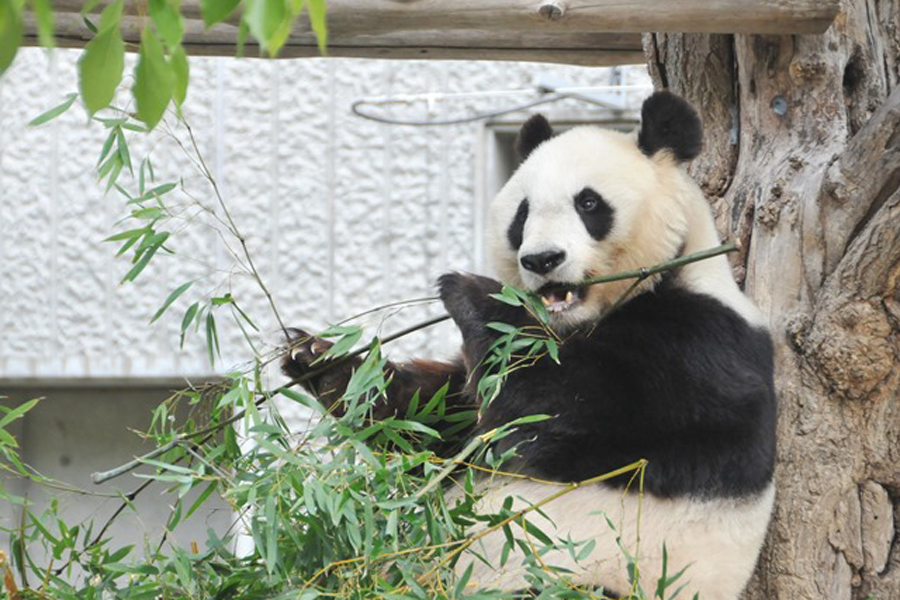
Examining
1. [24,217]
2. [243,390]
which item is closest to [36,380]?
[24,217]

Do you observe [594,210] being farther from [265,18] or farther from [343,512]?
[265,18]

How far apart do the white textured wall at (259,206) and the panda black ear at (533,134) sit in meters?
3.22

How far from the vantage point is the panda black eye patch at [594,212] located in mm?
2936

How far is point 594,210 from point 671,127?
0.32m

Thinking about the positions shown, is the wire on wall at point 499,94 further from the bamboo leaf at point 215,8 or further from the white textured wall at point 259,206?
the bamboo leaf at point 215,8

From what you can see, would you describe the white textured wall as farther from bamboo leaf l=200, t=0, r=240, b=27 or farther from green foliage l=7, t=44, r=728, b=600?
bamboo leaf l=200, t=0, r=240, b=27

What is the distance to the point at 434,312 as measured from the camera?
6.64 meters

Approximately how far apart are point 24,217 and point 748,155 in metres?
4.82

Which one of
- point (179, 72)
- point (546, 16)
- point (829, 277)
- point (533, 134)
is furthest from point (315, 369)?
point (179, 72)

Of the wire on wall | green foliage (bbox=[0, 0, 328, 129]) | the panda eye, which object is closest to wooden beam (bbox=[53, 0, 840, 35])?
the panda eye

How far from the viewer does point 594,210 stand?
2953 mm

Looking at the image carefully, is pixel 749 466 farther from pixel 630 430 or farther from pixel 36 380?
pixel 36 380

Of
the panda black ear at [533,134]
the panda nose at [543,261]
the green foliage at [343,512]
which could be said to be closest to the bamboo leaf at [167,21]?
the green foliage at [343,512]

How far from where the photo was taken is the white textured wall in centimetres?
664
